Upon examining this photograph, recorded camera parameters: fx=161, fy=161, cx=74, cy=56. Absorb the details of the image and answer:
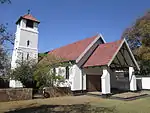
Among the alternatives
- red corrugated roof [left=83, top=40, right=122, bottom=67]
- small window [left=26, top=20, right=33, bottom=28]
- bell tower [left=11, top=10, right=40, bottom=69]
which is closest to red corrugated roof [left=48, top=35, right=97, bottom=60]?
red corrugated roof [left=83, top=40, right=122, bottom=67]

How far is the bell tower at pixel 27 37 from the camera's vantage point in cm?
2840

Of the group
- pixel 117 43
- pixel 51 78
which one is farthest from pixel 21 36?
pixel 117 43

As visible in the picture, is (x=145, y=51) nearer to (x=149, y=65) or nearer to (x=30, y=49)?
(x=149, y=65)

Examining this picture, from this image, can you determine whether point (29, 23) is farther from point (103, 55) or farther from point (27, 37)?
point (103, 55)

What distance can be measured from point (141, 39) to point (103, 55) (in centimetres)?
829

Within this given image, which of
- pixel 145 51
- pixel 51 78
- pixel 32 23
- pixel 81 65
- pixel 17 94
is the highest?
pixel 32 23

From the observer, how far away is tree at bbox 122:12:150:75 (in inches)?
859

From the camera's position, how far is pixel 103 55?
66.0 feet

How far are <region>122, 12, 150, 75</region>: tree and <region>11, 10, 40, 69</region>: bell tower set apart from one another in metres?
17.2

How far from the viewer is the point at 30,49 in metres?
29.2

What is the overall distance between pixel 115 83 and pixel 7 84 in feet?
62.4

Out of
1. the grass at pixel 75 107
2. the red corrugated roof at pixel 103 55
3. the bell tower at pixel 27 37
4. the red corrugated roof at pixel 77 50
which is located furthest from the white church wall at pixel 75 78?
the bell tower at pixel 27 37

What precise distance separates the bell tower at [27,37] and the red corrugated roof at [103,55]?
11953 millimetres

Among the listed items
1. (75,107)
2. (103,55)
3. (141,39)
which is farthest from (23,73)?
(141,39)
